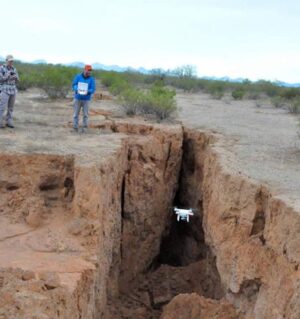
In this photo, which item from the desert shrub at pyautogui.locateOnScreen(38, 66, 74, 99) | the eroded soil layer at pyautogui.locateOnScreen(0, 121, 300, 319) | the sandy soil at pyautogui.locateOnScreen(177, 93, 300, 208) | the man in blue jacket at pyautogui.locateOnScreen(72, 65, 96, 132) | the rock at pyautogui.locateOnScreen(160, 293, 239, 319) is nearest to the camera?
the eroded soil layer at pyautogui.locateOnScreen(0, 121, 300, 319)

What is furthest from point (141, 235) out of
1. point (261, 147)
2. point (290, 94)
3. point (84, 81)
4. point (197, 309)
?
point (290, 94)

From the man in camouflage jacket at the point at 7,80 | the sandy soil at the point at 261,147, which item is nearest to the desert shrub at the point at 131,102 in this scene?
the sandy soil at the point at 261,147

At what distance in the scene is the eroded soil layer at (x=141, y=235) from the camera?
18.7 feet

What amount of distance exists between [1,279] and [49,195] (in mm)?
2500

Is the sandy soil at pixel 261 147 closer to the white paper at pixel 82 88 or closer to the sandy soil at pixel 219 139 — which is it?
the sandy soil at pixel 219 139

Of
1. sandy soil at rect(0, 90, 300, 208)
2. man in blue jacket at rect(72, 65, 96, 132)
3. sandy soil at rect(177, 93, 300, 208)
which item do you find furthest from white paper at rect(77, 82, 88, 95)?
sandy soil at rect(177, 93, 300, 208)

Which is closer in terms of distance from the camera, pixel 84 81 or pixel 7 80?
pixel 7 80

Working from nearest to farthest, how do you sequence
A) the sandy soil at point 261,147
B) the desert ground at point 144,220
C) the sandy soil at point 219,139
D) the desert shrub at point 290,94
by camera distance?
the desert ground at point 144,220, the sandy soil at point 261,147, the sandy soil at point 219,139, the desert shrub at point 290,94

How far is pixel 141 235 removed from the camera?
9648mm

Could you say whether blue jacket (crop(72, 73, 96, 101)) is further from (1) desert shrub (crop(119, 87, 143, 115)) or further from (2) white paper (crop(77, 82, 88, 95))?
(1) desert shrub (crop(119, 87, 143, 115))

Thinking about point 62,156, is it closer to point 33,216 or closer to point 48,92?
point 33,216

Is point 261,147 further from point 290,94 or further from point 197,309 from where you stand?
point 290,94

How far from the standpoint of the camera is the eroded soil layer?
5.71 metres

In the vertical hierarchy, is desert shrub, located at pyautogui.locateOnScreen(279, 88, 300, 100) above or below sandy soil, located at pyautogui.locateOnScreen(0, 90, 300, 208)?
above
